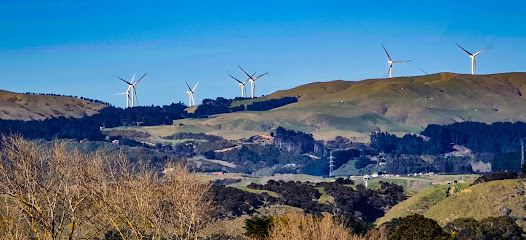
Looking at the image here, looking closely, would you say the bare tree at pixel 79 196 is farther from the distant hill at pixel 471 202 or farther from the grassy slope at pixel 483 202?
the distant hill at pixel 471 202

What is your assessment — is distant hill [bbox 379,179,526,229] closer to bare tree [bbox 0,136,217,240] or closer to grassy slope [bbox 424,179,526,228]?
grassy slope [bbox 424,179,526,228]

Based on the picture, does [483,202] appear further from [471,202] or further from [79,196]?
[79,196]

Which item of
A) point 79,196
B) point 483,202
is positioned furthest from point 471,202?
point 79,196

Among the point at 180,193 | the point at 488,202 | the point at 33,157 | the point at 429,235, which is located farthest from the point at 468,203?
the point at 33,157

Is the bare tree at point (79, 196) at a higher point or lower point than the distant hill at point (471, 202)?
higher

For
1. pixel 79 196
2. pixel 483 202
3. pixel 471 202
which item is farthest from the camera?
pixel 471 202

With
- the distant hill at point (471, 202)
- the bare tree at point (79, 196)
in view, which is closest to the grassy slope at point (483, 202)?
the distant hill at point (471, 202)

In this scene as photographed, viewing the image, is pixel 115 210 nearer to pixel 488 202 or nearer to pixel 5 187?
pixel 5 187

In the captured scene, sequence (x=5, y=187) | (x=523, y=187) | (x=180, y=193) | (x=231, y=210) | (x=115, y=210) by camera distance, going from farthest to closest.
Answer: (x=523, y=187)
(x=231, y=210)
(x=180, y=193)
(x=115, y=210)
(x=5, y=187)
